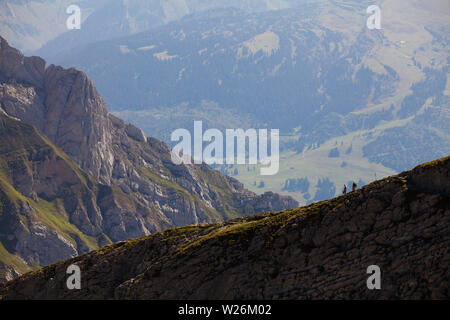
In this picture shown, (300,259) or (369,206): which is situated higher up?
(369,206)

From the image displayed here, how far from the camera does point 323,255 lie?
67.4m

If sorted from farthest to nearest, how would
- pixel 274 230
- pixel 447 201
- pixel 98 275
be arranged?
pixel 98 275 < pixel 274 230 < pixel 447 201

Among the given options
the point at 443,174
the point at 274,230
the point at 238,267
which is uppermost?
the point at 443,174

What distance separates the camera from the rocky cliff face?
6178cm

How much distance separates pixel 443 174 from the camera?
6378 cm

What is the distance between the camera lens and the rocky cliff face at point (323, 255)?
61.8 metres

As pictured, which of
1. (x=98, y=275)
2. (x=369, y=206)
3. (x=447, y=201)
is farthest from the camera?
(x=98, y=275)

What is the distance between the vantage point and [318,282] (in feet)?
216
